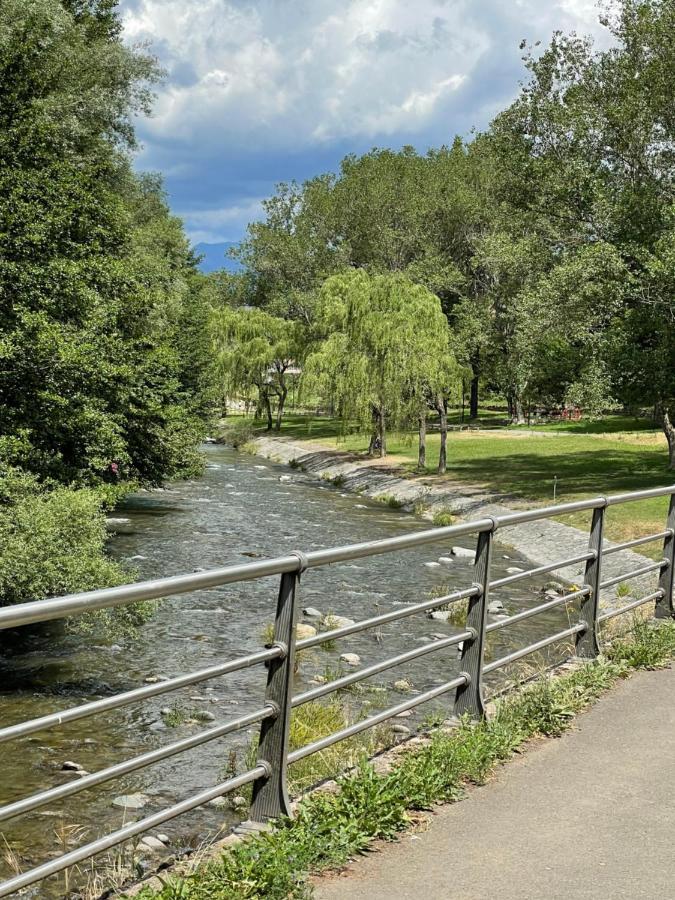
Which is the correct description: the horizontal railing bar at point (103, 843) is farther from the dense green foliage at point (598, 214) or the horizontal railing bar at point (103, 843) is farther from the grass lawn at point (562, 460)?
the dense green foliage at point (598, 214)

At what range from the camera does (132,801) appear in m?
8.45

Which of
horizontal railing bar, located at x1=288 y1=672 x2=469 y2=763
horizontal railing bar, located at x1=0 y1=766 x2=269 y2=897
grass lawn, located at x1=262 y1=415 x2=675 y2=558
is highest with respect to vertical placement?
horizontal railing bar, located at x1=0 y1=766 x2=269 y2=897

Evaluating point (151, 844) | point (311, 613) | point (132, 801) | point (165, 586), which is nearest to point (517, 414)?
point (311, 613)

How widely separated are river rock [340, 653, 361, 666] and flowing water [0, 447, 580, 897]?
0.11 metres

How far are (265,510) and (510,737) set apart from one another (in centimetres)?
2287

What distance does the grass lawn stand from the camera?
24906mm

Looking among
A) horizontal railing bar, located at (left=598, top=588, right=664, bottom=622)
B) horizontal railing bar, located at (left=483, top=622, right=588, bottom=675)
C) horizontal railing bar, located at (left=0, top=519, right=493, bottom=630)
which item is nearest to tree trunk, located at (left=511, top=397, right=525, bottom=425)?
horizontal railing bar, located at (left=598, top=588, right=664, bottom=622)

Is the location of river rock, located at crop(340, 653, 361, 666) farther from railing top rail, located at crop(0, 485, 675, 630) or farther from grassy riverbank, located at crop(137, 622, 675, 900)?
railing top rail, located at crop(0, 485, 675, 630)

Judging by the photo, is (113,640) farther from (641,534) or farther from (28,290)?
(641,534)

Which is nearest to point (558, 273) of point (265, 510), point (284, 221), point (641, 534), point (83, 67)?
point (641, 534)

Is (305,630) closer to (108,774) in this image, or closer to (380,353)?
(108,774)

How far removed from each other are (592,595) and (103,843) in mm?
4982

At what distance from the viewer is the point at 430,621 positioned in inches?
615

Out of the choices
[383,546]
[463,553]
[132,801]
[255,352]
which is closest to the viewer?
[383,546]
